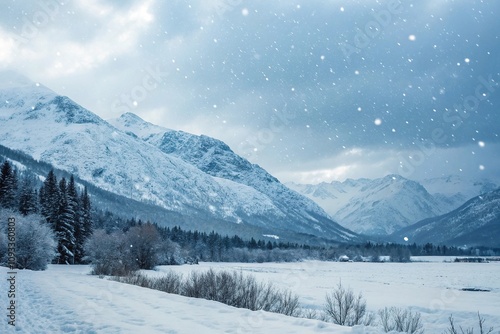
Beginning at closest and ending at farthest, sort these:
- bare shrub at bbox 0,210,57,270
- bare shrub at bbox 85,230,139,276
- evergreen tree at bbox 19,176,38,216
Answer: bare shrub at bbox 0,210,57,270, bare shrub at bbox 85,230,139,276, evergreen tree at bbox 19,176,38,216

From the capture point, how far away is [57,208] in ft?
252

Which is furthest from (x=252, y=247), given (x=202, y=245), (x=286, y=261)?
(x=202, y=245)

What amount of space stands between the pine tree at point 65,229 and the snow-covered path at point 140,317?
5557 cm

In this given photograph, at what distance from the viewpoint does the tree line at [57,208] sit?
72062 mm

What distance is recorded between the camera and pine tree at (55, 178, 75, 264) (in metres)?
75.8

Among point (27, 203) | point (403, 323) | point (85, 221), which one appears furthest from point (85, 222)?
point (403, 323)

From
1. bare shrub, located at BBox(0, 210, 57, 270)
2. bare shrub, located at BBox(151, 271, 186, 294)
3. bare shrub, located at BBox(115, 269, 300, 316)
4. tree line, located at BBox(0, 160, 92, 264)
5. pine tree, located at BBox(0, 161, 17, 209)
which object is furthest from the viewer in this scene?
tree line, located at BBox(0, 160, 92, 264)

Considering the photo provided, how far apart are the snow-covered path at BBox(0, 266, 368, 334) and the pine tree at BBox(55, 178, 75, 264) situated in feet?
182

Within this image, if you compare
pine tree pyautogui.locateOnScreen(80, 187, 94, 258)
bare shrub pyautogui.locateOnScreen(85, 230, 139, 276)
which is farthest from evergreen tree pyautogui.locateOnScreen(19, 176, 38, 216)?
bare shrub pyautogui.locateOnScreen(85, 230, 139, 276)

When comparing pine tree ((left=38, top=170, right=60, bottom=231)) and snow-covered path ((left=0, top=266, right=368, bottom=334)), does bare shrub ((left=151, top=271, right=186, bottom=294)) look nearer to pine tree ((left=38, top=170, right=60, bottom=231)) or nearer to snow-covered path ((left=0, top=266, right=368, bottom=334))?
snow-covered path ((left=0, top=266, right=368, bottom=334))

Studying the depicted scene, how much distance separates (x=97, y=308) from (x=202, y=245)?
480ft

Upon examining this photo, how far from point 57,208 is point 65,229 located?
4306mm

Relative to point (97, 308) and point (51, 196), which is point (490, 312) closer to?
point (97, 308)

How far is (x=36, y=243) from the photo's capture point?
57.5 meters
